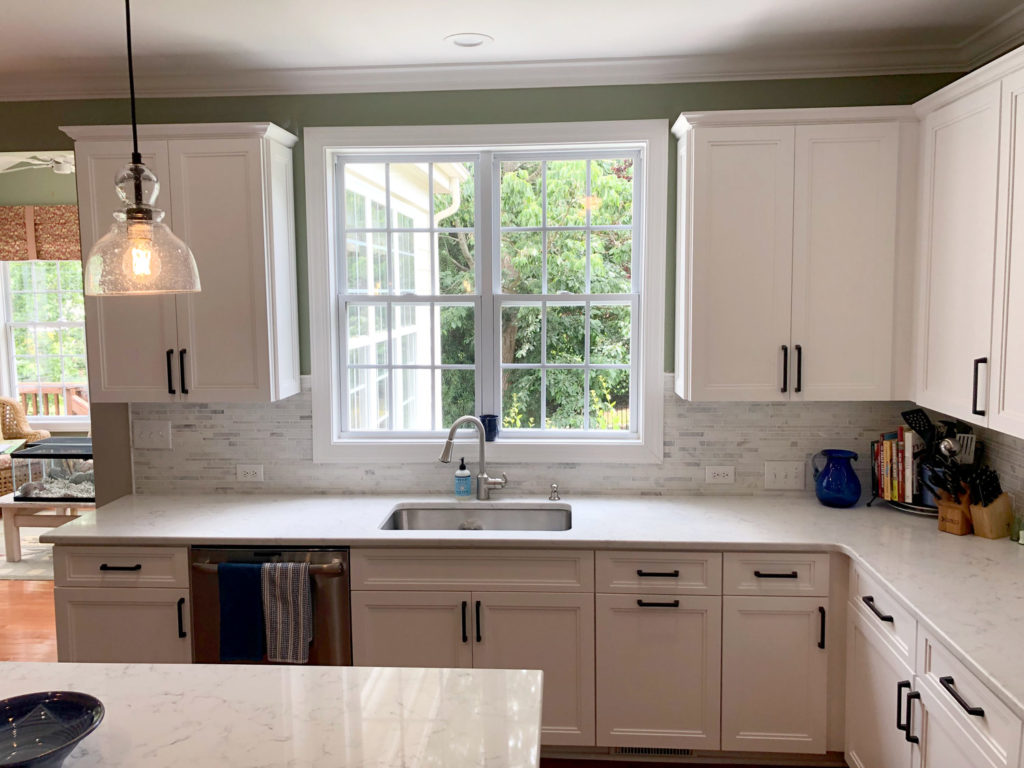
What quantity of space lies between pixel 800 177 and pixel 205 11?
2.16 meters

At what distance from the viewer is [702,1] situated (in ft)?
8.13

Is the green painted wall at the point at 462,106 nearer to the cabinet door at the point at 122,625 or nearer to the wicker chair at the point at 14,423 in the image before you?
the cabinet door at the point at 122,625

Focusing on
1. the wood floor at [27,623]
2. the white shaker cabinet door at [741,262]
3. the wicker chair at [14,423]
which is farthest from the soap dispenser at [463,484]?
the wicker chair at [14,423]

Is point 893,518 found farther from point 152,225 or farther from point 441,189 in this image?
point 152,225

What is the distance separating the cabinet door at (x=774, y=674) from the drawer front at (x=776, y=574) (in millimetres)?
28

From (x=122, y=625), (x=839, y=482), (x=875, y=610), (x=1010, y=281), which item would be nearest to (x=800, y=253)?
(x=1010, y=281)

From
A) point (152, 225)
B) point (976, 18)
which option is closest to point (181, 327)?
point (152, 225)

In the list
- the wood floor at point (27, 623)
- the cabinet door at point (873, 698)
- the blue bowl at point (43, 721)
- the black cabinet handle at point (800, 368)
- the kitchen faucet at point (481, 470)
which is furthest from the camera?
the wood floor at point (27, 623)

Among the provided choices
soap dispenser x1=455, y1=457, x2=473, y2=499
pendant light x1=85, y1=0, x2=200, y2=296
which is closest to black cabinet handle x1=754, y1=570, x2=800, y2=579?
soap dispenser x1=455, y1=457, x2=473, y2=499

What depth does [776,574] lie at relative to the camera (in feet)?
8.64

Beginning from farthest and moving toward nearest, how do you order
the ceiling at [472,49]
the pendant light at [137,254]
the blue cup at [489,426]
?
the blue cup at [489,426]
the ceiling at [472,49]
the pendant light at [137,254]

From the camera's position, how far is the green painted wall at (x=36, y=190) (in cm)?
679

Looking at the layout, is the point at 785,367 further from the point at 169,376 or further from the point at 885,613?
the point at 169,376

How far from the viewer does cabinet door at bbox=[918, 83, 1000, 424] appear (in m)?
2.33
